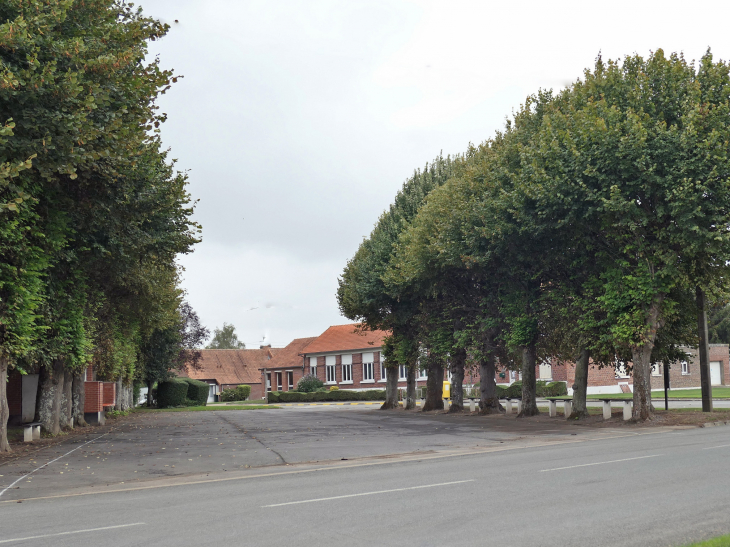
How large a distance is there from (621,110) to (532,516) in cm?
1845

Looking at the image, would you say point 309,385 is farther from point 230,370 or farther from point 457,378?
point 457,378

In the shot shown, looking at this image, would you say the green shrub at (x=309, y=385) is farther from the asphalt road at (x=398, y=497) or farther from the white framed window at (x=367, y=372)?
the asphalt road at (x=398, y=497)

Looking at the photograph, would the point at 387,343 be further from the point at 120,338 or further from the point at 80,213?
the point at 80,213

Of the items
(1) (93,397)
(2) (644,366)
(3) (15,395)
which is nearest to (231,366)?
(1) (93,397)

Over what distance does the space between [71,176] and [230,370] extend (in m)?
82.0

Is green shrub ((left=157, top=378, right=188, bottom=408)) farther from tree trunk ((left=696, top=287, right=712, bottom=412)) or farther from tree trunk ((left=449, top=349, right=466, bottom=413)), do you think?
tree trunk ((left=696, top=287, right=712, bottom=412))

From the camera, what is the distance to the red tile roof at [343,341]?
248 ft

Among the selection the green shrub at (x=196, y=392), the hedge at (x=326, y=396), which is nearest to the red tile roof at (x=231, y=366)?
the green shrub at (x=196, y=392)

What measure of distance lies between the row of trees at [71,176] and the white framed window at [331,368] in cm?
5431

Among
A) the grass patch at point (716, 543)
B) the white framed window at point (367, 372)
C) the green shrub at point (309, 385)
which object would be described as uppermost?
the grass patch at point (716, 543)

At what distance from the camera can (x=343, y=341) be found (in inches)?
→ 3137

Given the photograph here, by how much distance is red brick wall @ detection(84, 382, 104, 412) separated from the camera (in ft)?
109

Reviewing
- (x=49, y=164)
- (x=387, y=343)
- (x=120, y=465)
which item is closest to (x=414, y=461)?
(x=120, y=465)

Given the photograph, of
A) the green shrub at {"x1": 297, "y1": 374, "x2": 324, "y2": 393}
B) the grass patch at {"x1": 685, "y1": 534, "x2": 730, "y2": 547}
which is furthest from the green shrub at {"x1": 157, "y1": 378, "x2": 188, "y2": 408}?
the grass patch at {"x1": 685, "y1": 534, "x2": 730, "y2": 547}
